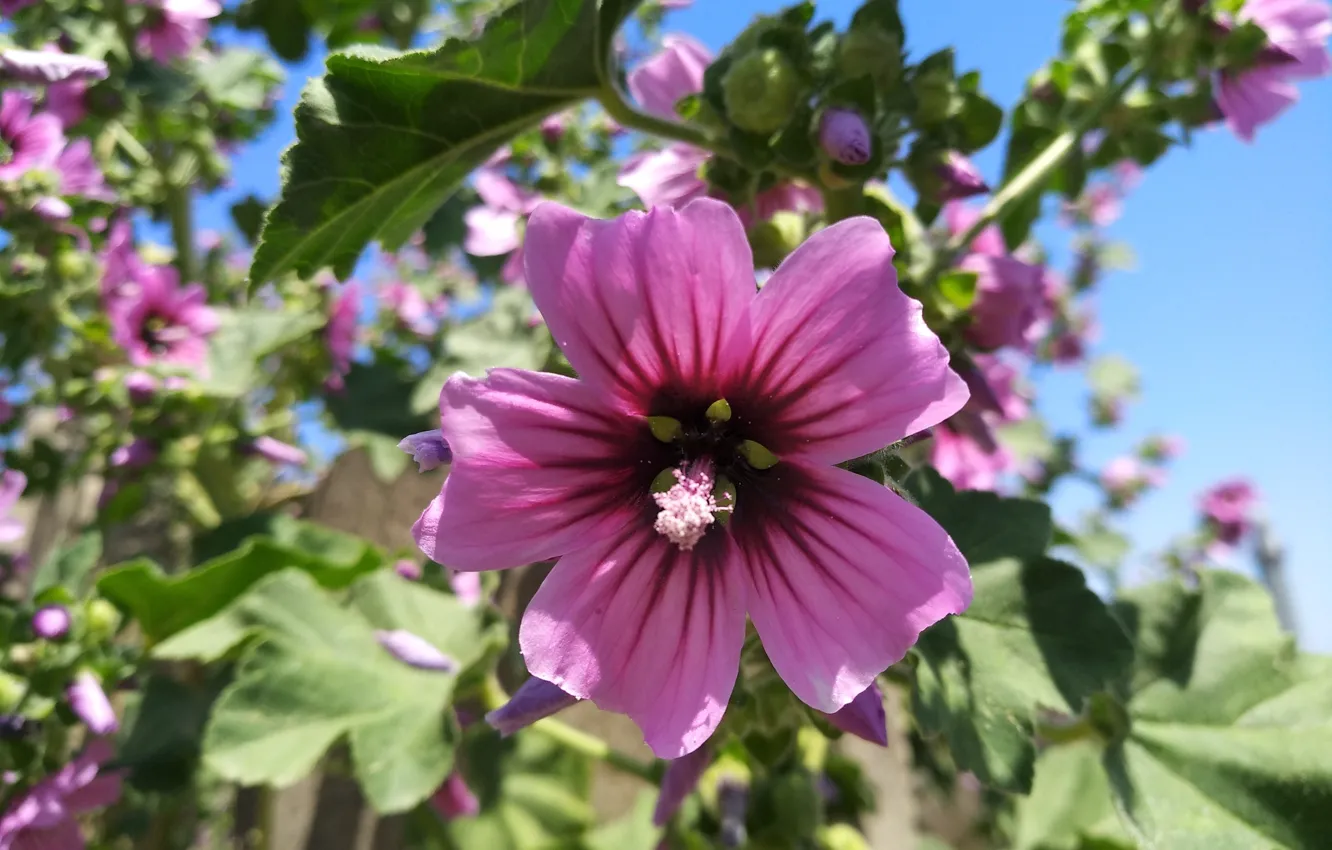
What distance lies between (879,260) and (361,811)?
261 cm

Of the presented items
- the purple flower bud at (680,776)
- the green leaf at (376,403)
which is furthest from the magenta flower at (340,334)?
the purple flower bud at (680,776)

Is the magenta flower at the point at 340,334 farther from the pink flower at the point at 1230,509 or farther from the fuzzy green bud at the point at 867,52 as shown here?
the pink flower at the point at 1230,509

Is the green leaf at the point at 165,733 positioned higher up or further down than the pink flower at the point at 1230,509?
higher up

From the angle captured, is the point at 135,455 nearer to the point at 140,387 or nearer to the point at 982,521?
the point at 140,387

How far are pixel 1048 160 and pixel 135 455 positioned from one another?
194 cm

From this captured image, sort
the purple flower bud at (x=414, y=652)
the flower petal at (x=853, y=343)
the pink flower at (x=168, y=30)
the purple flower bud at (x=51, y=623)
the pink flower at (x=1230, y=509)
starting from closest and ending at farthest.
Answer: the flower petal at (x=853, y=343)
the purple flower bud at (x=414, y=652)
the purple flower bud at (x=51, y=623)
the pink flower at (x=168, y=30)
the pink flower at (x=1230, y=509)

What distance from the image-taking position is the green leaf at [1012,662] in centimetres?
99

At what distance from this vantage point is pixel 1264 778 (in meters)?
1.16

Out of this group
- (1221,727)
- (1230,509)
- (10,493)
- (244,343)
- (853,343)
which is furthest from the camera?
(1230,509)

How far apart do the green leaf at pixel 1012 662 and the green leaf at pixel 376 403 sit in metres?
1.69

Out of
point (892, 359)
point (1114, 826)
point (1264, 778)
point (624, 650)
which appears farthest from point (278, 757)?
point (1114, 826)

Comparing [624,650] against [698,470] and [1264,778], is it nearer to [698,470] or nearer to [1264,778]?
[698,470]

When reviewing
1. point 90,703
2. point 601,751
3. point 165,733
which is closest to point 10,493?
point 165,733

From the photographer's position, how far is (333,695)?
150 centimetres
